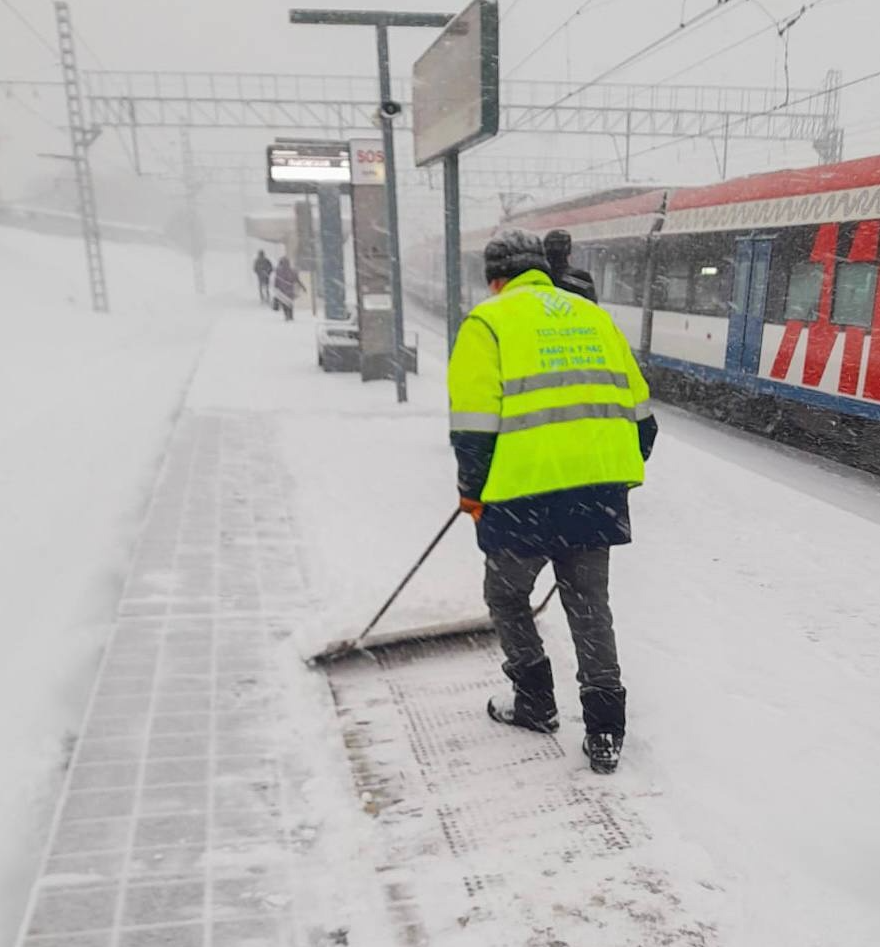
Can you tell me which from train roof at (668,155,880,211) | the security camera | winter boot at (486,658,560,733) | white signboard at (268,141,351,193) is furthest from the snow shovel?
white signboard at (268,141,351,193)

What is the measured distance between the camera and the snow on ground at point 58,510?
3090mm

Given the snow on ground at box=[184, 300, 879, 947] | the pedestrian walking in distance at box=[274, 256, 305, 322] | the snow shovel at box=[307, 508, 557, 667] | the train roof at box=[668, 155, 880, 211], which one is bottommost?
the snow on ground at box=[184, 300, 879, 947]

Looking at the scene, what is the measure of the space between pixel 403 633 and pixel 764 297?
7760 mm

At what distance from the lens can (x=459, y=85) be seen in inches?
255

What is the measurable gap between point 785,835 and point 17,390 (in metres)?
11.5

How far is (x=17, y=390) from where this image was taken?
37.4 ft

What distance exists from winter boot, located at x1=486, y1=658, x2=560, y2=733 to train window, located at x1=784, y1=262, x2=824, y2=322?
7310mm

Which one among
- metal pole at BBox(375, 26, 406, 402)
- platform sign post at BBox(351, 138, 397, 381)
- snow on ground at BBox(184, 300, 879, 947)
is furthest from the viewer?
platform sign post at BBox(351, 138, 397, 381)

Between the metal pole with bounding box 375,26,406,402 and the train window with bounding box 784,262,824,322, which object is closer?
the train window with bounding box 784,262,824,322

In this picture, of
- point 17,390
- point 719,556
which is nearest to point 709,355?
point 719,556

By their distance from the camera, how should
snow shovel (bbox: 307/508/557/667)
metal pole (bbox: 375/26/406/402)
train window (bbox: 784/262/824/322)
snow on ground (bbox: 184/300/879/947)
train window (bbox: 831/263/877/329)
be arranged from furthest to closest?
metal pole (bbox: 375/26/406/402) < train window (bbox: 784/262/824/322) < train window (bbox: 831/263/877/329) < snow shovel (bbox: 307/508/557/667) < snow on ground (bbox: 184/300/879/947)

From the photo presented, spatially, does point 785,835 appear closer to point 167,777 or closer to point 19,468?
point 167,777

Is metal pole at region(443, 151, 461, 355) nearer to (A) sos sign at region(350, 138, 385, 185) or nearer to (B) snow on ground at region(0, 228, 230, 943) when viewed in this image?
(B) snow on ground at region(0, 228, 230, 943)

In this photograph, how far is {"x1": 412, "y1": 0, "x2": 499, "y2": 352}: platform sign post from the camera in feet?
19.6
